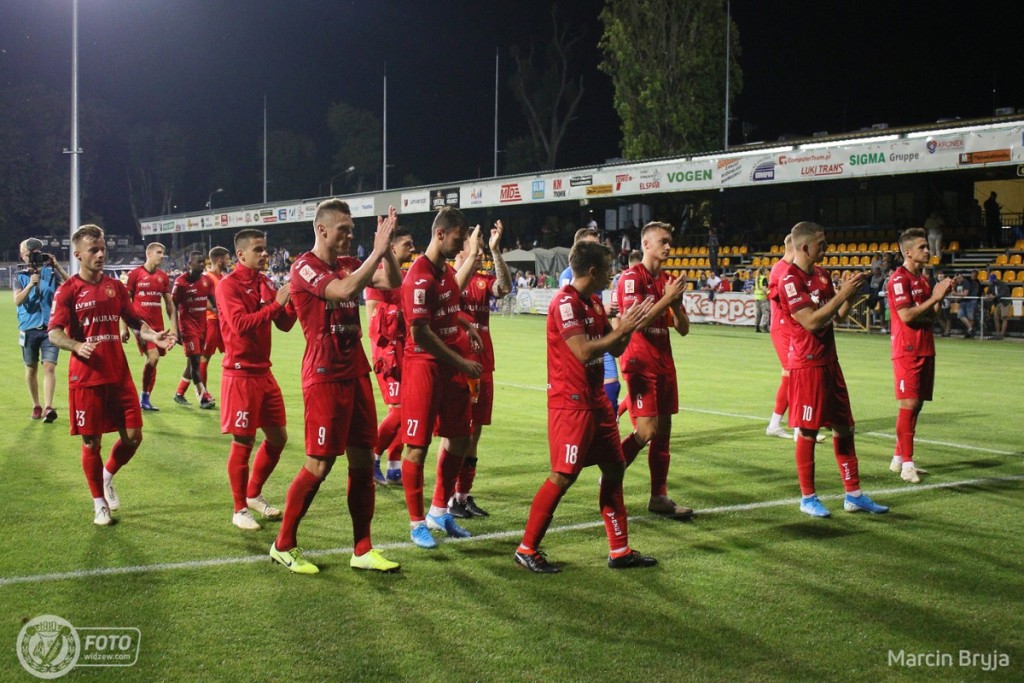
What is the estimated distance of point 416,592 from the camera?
17.4 ft

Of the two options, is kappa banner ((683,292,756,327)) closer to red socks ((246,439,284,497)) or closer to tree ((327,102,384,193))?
red socks ((246,439,284,497))

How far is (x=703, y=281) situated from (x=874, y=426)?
23605 mm

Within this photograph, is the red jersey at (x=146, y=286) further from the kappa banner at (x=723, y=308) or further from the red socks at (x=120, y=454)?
the kappa banner at (x=723, y=308)

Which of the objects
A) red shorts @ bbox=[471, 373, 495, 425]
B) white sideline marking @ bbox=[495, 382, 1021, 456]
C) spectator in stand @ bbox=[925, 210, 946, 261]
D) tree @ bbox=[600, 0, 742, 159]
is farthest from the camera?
tree @ bbox=[600, 0, 742, 159]

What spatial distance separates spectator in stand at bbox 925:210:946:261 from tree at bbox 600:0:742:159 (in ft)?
53.1

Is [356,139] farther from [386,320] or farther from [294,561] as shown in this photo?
[294,561]

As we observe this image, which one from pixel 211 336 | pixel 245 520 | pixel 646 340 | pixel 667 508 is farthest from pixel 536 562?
pixel 211 336

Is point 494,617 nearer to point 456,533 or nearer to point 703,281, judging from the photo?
point 456,533

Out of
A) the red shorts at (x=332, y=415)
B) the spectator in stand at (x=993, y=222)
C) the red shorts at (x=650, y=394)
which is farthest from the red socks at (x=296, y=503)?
the spectator in stand at (x=993, y=222)

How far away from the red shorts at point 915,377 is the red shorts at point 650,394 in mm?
2690

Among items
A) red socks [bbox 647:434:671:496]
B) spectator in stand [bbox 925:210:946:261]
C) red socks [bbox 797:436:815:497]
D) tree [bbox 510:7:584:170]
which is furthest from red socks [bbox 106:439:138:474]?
tree [bbox 510:7:584:170]

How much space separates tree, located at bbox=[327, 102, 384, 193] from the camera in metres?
83.1

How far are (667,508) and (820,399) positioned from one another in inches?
54.6

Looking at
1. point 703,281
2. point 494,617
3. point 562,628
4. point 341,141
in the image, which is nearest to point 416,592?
point 494,617
